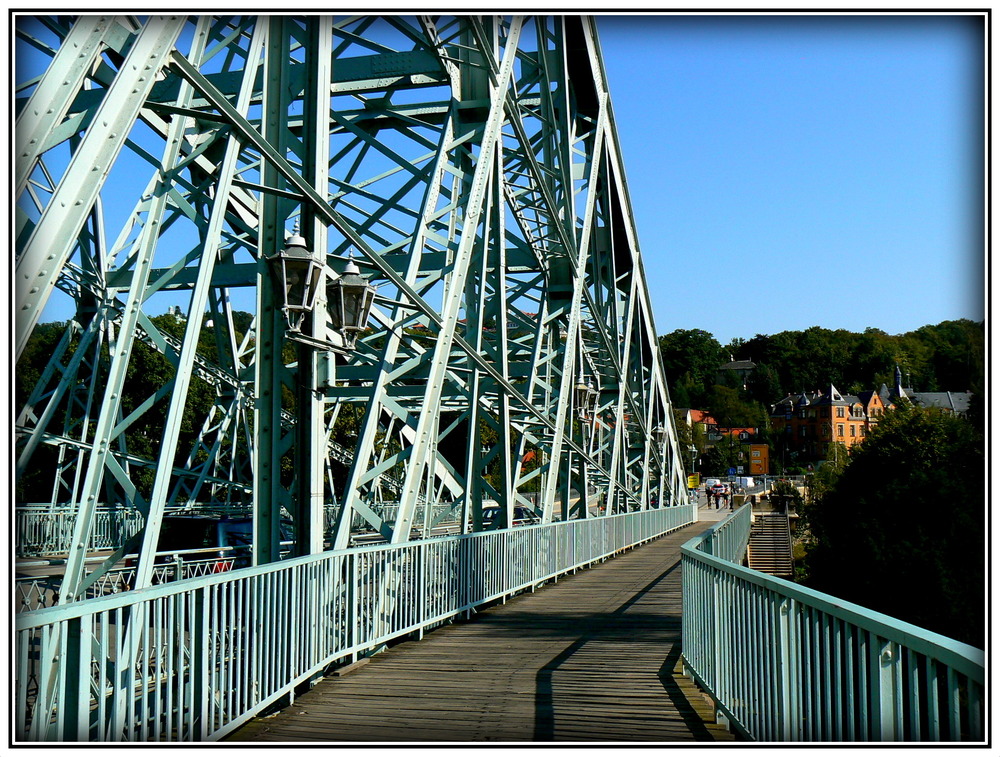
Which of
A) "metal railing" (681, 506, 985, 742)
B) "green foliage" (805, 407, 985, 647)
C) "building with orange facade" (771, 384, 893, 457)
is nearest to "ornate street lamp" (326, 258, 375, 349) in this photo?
"metal railing" (681, 506, 985, 742)

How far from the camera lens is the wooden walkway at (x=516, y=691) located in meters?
5.19

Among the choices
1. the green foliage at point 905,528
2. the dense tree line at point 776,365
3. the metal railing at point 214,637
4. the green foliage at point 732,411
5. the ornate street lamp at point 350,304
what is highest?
the dense tree line at point 776,365

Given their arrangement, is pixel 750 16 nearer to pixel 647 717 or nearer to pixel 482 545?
pixel 647 717

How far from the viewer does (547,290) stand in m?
19.4

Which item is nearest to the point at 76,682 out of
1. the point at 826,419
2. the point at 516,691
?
the point at 516,691

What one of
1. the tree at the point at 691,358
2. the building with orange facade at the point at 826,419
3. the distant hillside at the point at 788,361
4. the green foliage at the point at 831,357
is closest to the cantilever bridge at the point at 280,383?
the building with orange facade at the point at 826,419

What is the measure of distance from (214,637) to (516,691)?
232 cm

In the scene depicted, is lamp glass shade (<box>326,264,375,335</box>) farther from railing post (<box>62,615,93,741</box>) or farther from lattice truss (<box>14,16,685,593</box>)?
railing post (<box>62,615,93,741</box>)

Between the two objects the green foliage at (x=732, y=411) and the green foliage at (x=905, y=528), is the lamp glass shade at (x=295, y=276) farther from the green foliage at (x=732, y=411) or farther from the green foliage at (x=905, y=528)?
the green foliage at (x=732, y=411)

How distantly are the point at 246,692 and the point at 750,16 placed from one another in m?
4.14

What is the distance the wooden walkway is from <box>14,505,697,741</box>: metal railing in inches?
10.0

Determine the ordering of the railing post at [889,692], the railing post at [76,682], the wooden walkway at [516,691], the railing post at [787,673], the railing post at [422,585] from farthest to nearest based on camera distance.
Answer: the railing post at [422,585], the wooden walkway at [516,691], the railing post at [787,673], the railing post at [76,682], the railing post at [889,692]

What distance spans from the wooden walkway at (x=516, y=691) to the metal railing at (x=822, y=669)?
0.49 metres
